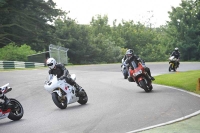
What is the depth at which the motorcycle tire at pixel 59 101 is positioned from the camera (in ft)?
43.9

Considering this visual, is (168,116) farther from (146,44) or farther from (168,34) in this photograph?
(146,44)

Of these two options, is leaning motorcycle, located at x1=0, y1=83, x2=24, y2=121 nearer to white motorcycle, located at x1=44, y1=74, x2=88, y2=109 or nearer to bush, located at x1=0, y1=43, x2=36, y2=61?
white motorcycle, located at x1=44, y1=74, x2=88, y2=109

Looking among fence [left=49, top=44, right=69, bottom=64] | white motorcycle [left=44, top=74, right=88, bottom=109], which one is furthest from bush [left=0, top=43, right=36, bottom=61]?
white motorcycle [left=44, top=74, right=88, bottom=109]

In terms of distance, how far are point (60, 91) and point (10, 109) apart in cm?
224

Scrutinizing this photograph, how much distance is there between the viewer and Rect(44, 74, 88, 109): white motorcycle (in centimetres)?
1330

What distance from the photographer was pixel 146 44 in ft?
285

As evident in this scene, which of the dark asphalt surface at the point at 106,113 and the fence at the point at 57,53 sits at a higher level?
the fence at the point at 57,53

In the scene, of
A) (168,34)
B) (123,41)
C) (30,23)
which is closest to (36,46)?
(30,23)

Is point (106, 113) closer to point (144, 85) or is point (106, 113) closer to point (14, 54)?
point (144, 85)

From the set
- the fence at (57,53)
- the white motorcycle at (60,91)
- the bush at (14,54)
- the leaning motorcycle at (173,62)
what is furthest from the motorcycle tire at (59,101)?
the bush at (14,54)

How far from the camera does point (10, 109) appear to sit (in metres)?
11.6

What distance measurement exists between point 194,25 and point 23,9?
26.9 metres

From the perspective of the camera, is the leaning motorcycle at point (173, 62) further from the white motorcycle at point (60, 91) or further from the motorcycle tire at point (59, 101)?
the motorcycle tire at point (59, 101)

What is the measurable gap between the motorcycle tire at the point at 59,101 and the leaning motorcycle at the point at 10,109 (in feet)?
5.14
